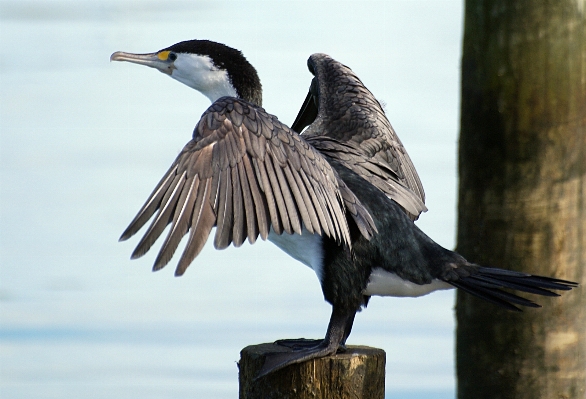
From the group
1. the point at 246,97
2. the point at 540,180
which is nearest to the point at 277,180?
the point at 246,97

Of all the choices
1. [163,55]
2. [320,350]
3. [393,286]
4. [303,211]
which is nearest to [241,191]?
[303,211]

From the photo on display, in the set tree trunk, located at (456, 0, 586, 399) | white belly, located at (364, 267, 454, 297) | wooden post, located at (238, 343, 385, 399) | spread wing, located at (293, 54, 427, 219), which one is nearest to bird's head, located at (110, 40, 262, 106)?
spread wing, located at (293, 54, 427, 219)

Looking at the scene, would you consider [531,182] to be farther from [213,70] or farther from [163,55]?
[163,55]

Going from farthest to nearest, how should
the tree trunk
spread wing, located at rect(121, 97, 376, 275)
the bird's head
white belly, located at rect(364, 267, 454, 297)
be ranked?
the bird's head
the tree trunk
white belly, located at rect(364, 267, 454, 297)
spread wing, located at rect(121, 97, 376, 275)

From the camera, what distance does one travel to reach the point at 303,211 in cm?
381

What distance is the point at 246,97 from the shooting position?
4930mm

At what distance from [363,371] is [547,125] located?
1.60 m

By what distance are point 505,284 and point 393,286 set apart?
1.61 feet

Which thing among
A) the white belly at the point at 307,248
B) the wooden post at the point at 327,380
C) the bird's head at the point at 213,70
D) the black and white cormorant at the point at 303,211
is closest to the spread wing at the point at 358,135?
the black and white cormorant at the point at 303,211

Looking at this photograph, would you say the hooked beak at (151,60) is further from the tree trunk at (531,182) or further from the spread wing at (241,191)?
the tree trunk at (531,182)

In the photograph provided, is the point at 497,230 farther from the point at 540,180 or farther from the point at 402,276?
the point at 402,276

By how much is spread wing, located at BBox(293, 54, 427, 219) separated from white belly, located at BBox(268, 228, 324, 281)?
60 cm

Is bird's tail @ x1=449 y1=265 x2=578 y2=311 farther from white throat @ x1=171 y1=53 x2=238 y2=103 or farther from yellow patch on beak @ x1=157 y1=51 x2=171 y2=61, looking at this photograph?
yellow patch on beak @ x1=157 y1=51 x2=171 y2=61

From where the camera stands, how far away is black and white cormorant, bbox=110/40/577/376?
143 inches
